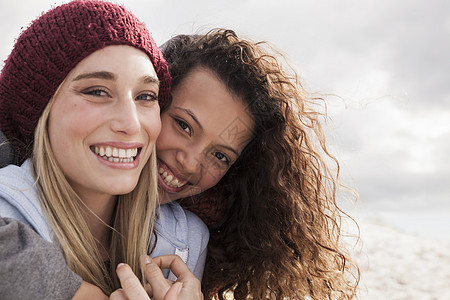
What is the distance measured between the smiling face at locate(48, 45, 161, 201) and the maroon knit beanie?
0.17ft

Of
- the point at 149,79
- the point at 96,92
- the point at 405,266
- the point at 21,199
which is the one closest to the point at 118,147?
the point at 96,92

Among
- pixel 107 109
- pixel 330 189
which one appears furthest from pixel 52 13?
pixel 330 189

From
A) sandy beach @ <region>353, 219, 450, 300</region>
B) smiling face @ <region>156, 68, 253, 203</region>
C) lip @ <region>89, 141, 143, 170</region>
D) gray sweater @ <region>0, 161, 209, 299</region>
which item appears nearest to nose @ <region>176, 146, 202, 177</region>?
smiling face @ <region>156, 68, 253, 203</region>

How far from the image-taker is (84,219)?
261 cm

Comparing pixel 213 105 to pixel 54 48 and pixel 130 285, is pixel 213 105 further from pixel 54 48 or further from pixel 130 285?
pixel 130 285

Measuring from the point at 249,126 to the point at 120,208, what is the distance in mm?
937

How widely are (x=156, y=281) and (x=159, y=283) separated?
0.9 inches

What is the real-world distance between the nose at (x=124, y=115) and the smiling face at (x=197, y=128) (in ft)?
1.77

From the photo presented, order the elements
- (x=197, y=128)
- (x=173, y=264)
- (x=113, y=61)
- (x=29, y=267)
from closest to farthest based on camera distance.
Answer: (x=29, y=267) → (x=113, y=61) → (x=173, y=264) → (x=197, y=128)

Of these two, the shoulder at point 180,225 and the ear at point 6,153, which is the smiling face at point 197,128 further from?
the ear at point 6,153

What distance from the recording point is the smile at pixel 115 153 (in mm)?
2348

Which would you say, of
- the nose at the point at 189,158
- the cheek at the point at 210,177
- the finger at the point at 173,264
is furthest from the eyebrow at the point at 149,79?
the finger at the point at 173,264

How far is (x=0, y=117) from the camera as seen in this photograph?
8.63 ft

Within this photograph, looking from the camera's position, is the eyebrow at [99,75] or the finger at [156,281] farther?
the finger at [156,281]
